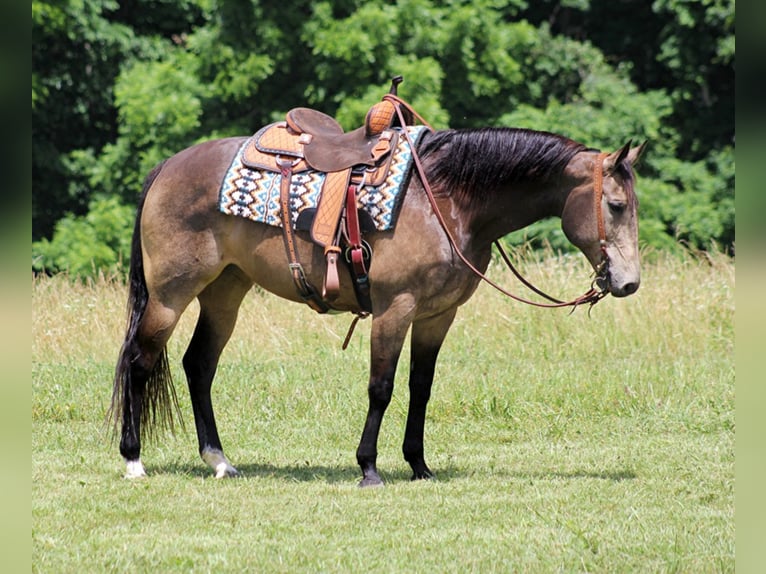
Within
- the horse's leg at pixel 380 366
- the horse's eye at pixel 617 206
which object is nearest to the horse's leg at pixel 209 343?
the horse's leg at pixel 380 366

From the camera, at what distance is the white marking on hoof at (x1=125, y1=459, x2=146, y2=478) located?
6262mm

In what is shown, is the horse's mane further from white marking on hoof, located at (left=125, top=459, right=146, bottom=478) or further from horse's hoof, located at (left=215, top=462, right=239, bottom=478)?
white marking on hoof, located at (left=125, top=459, right=146, bottom=478)

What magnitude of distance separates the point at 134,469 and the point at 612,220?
3.01m

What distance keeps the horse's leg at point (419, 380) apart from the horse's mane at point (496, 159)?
794 millimetres

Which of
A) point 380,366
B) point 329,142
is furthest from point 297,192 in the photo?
point 380,366

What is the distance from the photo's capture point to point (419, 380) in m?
6.26

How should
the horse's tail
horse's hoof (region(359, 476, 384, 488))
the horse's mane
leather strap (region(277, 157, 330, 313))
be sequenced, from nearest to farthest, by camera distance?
the horse's mane
horse's hoof (region(359, 476, 384, 488))
leather strap (region(277, 157, 330, 313))
the horse's tail

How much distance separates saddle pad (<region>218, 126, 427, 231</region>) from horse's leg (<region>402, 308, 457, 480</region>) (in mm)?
731

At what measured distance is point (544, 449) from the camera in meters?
7.08

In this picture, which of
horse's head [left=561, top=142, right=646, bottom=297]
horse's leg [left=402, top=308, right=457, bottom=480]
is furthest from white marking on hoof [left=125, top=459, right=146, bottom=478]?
horse's head [left=561, top=142, right=646, bottom=297]

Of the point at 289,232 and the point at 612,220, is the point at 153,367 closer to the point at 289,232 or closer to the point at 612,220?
the point at 289,232
